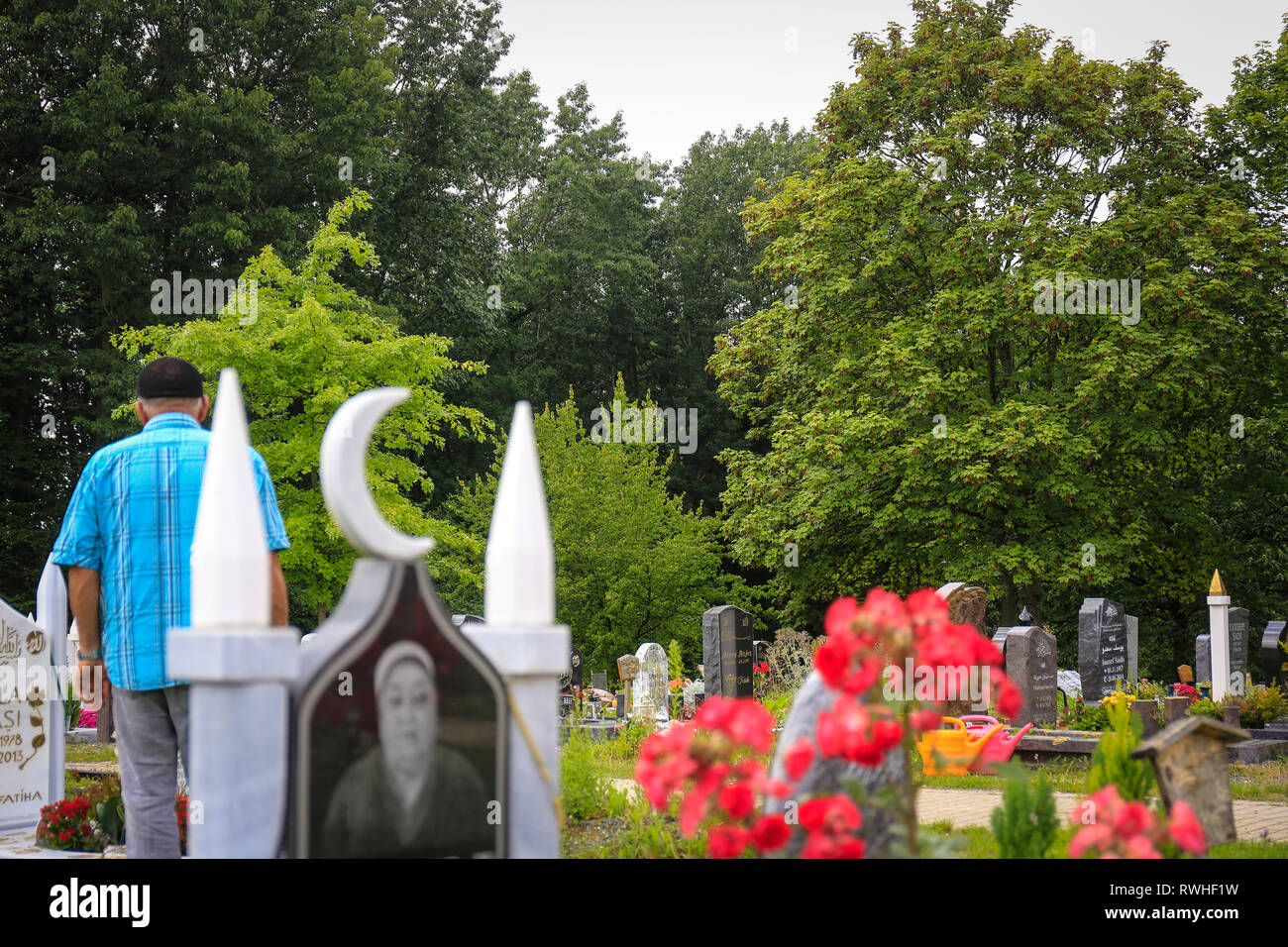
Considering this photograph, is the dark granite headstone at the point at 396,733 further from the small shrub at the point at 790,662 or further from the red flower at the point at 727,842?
the small shrub at the point at 790,662

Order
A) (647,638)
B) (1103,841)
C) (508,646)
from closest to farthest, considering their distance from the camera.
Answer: (1103,841) < (508,646) < (647,638)

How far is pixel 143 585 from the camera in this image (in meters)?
4.62

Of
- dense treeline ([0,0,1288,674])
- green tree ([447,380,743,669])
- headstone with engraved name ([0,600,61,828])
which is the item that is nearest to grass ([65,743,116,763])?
headstone with engraved name ([0,600,61,828])

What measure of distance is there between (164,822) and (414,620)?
71.9 inches

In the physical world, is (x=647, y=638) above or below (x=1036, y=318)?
below

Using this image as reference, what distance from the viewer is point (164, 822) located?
4617mm

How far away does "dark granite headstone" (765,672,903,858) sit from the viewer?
3791 millimetres

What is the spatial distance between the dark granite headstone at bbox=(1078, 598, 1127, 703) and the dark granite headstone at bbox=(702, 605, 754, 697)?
15.2 ft

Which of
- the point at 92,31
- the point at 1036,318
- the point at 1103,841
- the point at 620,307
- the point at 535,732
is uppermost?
the point at 92,31

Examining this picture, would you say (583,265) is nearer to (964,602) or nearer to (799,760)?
(964,602)

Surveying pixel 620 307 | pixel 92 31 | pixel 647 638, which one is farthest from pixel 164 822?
pixel 620 307

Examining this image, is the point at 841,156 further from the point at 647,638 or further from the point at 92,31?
the point at 92,31

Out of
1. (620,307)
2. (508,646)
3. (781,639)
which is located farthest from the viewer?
(620,307)

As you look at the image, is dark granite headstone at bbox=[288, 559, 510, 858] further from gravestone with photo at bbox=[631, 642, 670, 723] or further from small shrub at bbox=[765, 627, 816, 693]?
gravestone with photo at bbox=[631, 642, 670, 723]
